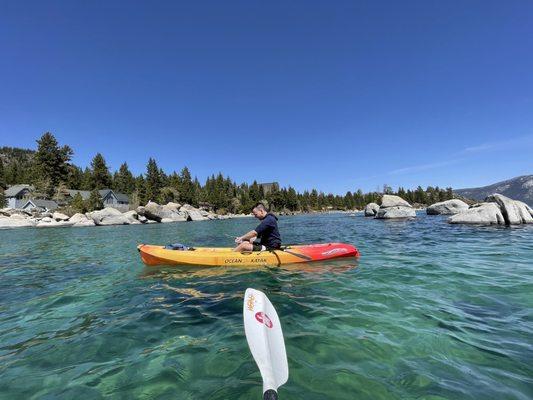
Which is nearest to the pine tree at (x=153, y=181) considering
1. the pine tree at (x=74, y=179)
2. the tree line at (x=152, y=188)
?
the tree line at (x=152, y=188)

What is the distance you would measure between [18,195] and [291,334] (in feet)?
316

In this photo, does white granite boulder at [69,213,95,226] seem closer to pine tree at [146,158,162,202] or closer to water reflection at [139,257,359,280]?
pine tree at [146,158,162,202]

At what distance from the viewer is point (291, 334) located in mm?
4930

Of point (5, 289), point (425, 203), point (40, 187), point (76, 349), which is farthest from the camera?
point (425, 203)

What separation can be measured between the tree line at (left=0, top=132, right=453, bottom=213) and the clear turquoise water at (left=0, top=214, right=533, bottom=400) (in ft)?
208

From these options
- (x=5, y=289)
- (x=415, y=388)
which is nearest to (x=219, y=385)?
(x=415, y=388)

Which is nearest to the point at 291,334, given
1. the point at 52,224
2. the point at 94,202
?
the point at 52,224

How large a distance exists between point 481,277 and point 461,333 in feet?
14.0

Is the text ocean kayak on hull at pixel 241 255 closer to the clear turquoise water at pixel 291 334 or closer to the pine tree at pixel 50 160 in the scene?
the clear turquoise water at pixel 291 334

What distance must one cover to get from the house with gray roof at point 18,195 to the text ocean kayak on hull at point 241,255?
266 feet

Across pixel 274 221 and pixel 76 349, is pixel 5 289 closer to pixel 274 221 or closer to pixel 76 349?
pixel 76 349

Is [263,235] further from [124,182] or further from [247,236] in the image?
[124,182]

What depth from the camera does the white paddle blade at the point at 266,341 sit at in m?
3.13

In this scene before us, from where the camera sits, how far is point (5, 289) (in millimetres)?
8633
